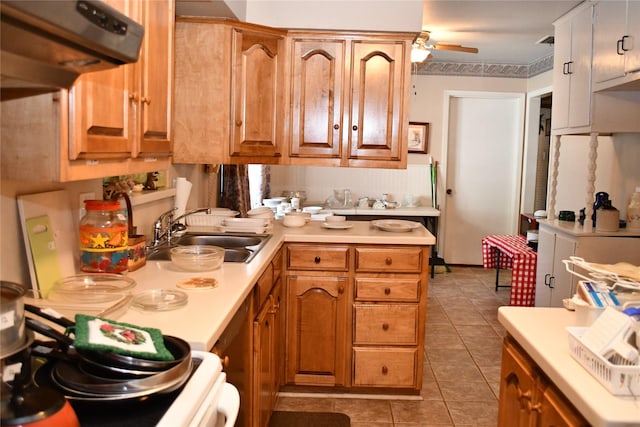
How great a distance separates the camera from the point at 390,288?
324cm

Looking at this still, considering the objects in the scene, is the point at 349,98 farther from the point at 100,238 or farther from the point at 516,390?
the point at 516,390

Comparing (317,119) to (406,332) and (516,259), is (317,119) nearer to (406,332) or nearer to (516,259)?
(406,332)

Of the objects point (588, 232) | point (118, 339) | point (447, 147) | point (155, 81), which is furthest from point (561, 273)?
point (118, 339)

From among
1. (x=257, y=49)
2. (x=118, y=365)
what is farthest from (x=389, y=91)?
(x=118, y=365)

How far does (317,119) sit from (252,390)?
1734mm

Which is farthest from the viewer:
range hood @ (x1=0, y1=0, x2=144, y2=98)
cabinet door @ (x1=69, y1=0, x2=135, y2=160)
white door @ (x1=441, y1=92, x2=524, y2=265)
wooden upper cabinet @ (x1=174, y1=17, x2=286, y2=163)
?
white door @ (x1=441, y1=92, x2=524, y2=265)

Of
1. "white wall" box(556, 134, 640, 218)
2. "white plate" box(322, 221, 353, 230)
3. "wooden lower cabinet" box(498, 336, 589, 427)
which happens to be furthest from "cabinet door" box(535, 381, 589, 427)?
"white wall" box(556, 134, 640, 218)

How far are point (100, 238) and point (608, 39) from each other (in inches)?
134

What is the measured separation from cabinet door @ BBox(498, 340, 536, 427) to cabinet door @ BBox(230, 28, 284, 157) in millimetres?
1857

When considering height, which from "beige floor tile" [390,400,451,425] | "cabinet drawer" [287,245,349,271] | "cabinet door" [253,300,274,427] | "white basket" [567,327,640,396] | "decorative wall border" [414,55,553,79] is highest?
"decorative wall border" [414,55,553,79]

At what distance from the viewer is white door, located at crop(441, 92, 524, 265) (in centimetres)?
702

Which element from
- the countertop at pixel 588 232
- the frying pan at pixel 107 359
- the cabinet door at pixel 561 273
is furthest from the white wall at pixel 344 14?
the frying pan at pixel 107 359

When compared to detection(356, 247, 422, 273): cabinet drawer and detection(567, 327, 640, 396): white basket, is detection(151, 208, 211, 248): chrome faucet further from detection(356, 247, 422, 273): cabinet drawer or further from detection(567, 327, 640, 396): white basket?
detection(567, 327, 640, 396): white basket

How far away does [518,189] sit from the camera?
7.00 m
